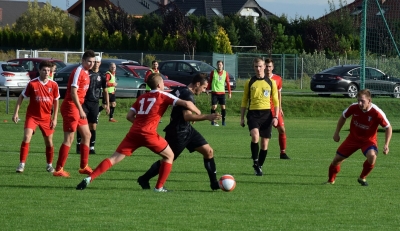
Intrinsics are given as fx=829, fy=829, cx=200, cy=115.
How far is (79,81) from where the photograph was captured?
1290cm

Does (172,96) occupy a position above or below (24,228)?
above

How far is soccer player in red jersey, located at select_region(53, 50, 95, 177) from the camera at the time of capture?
1260 centimetres

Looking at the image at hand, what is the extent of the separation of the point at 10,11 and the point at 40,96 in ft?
339

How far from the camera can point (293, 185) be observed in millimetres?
12141

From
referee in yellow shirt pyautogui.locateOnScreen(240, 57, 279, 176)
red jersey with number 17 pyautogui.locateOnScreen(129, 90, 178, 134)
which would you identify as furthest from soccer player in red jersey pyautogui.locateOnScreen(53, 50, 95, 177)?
referee in yellow shirt pyautogui.locateOnScreen(240, 57, 279, 176)

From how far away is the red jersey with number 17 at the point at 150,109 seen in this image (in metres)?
10.6

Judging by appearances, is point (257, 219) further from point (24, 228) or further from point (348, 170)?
point (348, 170)

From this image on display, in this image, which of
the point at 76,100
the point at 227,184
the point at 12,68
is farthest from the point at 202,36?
the point at 227,184

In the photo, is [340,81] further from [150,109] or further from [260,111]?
[150,109]

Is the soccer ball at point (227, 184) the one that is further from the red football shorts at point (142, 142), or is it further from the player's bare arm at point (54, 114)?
the player's bare arm at point (54, 114)

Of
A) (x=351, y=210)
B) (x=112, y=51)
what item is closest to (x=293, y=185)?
(x=351, y=210)

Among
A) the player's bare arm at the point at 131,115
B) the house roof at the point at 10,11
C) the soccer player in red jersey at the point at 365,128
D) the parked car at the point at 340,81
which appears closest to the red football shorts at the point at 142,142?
the player's bare arm at the point at 131,115

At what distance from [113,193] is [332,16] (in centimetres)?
5061

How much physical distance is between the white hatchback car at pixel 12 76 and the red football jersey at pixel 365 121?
22346mm
